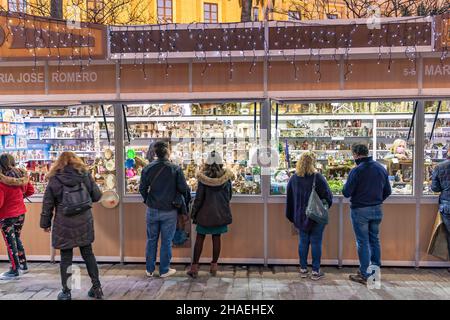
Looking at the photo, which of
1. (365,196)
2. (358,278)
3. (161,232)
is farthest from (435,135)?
(161,232)

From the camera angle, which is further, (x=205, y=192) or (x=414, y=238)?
(x=414, y=238)

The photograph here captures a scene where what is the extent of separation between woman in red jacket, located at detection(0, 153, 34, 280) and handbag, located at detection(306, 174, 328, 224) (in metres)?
3.54

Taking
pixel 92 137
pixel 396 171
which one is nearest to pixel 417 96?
pixel 396 171

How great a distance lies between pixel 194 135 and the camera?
243 inches

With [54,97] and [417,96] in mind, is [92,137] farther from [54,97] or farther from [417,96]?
[417,96]

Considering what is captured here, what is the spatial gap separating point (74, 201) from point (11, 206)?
1.42 metres

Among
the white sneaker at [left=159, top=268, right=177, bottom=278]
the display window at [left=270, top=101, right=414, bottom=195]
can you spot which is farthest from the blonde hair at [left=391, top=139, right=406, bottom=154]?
the white sneaker at [left=159, top=268, right=177, bottom=278]

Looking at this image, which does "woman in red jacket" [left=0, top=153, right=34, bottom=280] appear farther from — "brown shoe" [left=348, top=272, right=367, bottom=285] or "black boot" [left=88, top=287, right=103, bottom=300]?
"brown shoe" [left=348, top=272, right=367, bottom=285]

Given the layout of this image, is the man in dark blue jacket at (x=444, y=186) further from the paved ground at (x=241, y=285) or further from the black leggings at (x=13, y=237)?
the black leggings at (x=13, y=237)

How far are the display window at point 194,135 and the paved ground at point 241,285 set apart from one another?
1.24 metres
